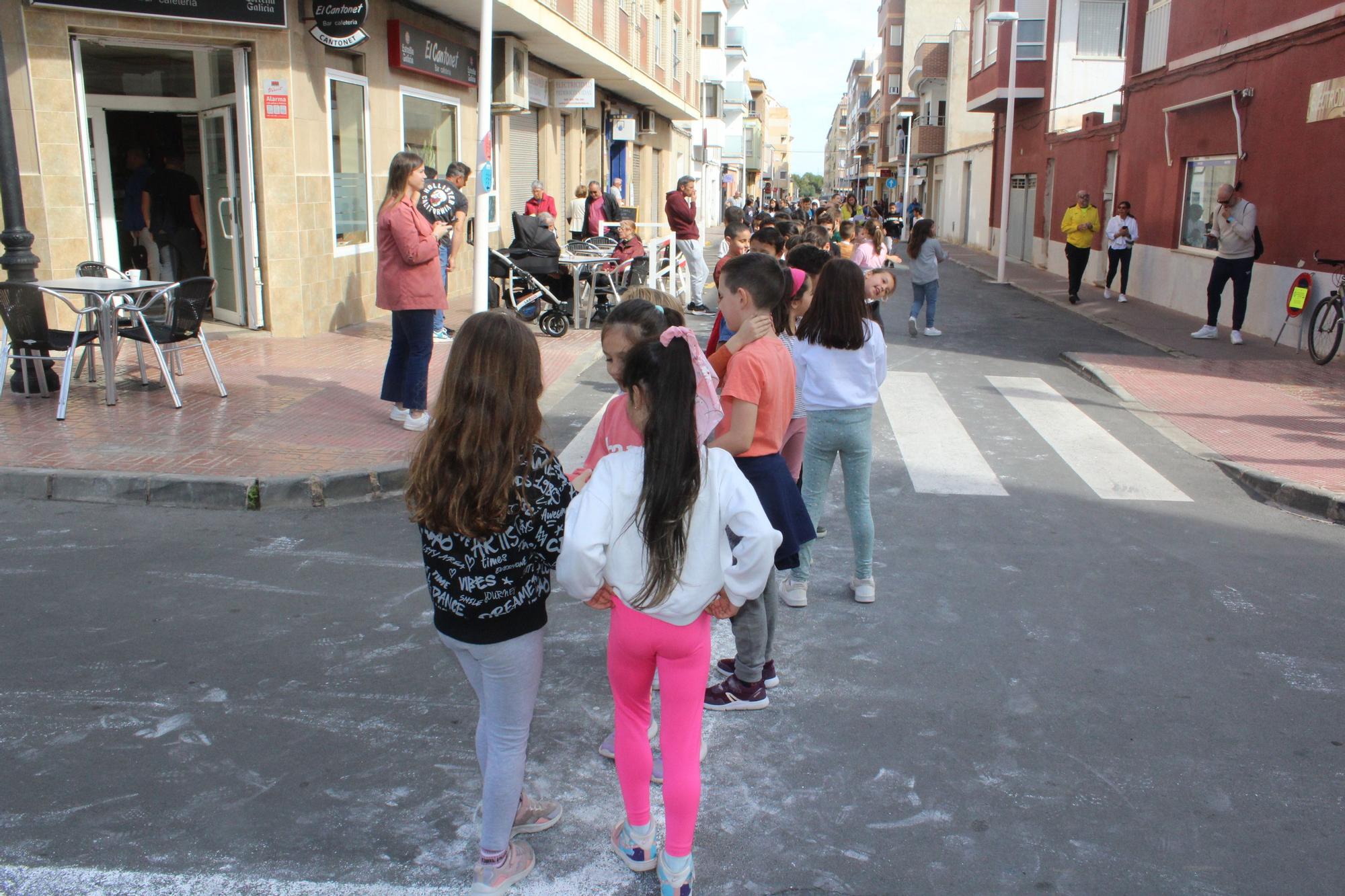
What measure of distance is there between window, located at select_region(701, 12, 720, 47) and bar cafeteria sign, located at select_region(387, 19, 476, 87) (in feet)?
137

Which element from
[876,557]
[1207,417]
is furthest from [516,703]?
[1207,417]

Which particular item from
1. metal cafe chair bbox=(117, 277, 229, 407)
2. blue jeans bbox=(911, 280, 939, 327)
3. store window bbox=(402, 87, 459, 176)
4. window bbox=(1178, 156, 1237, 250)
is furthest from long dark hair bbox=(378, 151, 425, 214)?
window bbox=(1178, 156, 1237, 250)

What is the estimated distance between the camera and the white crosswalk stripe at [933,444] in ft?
23.0

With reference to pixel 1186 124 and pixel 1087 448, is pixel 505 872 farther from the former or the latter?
pixel 1186 124

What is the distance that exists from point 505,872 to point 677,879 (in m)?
0.46

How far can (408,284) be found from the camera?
7.39 m

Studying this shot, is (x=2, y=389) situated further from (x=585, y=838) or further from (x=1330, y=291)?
(x=1330, y=291)

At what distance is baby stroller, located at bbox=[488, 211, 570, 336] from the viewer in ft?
41.0

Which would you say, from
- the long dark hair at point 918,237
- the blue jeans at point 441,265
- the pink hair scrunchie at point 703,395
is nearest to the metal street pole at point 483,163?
the blue jeans at point 441,265

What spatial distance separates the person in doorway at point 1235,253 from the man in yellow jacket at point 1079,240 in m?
4.49

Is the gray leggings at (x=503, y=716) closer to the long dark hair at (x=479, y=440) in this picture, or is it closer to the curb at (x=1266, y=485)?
the long dark hair at (x=479, y=440)

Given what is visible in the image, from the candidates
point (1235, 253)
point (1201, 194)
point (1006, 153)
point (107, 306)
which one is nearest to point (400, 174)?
point (107, 306)

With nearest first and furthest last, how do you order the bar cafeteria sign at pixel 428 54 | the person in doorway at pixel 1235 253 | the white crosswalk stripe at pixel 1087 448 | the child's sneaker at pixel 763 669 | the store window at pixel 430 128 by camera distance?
the child's sneaker at pixel 763 669 < the white crosswalk stripe at pixel 1087 448 < the person in doorway at pixel 1235 253 < the bar cafeteria sign at pixel 428 54 < the store window at pixel 430 128

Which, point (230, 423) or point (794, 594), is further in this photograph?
point (230, 423)
